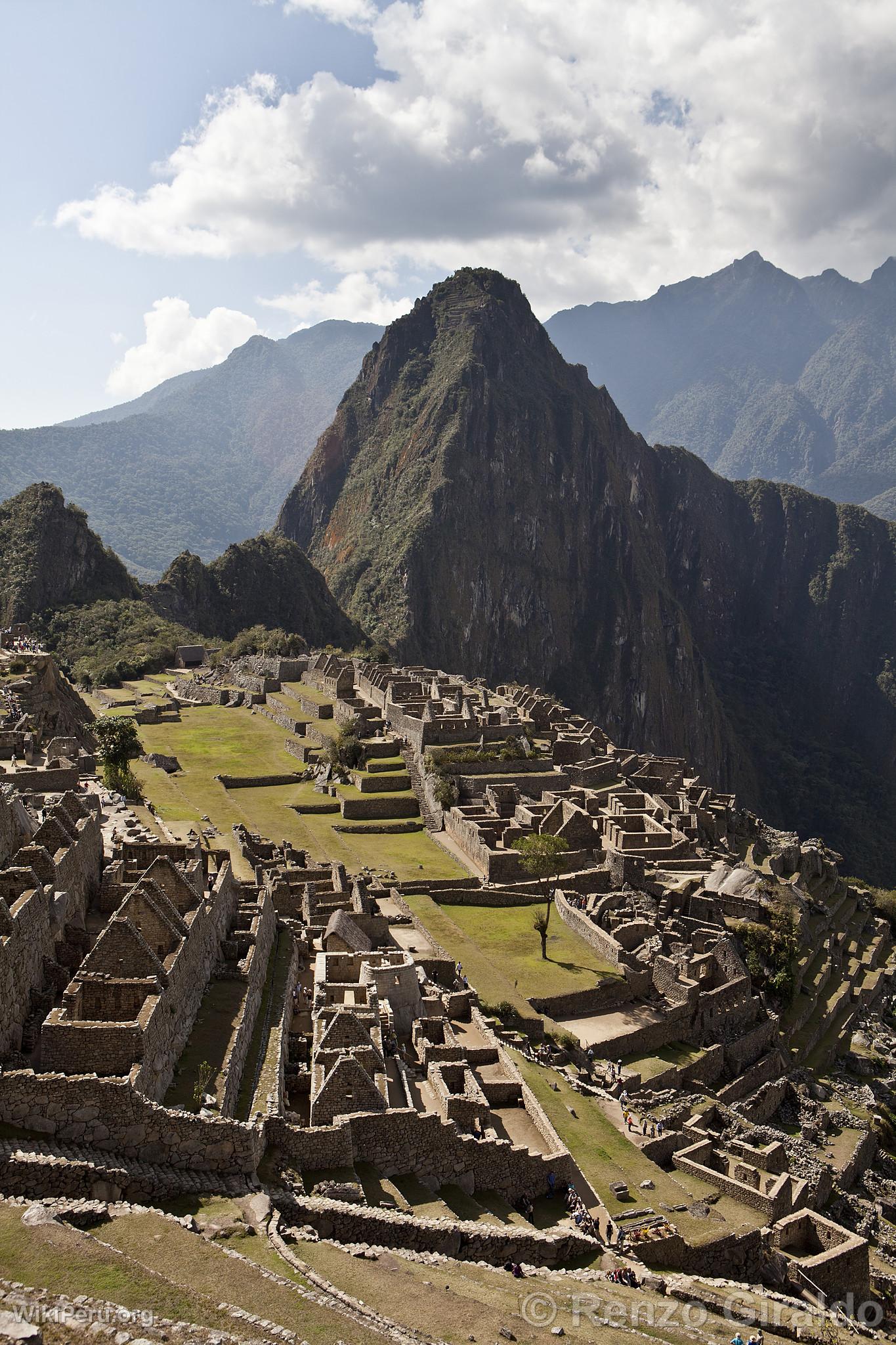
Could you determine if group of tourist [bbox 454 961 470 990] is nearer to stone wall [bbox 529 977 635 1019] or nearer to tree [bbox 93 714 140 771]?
stone wall [bbox 529 977 635 1019]

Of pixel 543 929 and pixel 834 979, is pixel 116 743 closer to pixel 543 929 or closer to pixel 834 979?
pixel 543 929

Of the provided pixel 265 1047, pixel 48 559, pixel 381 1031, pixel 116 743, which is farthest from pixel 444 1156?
pixel 48 559

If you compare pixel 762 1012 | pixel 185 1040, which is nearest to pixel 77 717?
pixel 762 1012

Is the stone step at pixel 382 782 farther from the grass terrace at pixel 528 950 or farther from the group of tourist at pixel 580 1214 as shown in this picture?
the group of tourist at pixel 580 1214

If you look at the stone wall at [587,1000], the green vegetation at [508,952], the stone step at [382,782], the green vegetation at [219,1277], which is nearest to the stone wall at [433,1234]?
the green vegetation at [219,1277]

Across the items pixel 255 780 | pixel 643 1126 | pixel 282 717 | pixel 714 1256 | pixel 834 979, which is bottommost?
pixel 834 979

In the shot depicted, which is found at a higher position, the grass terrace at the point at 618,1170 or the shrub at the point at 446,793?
the shrub at the point at 446,793
